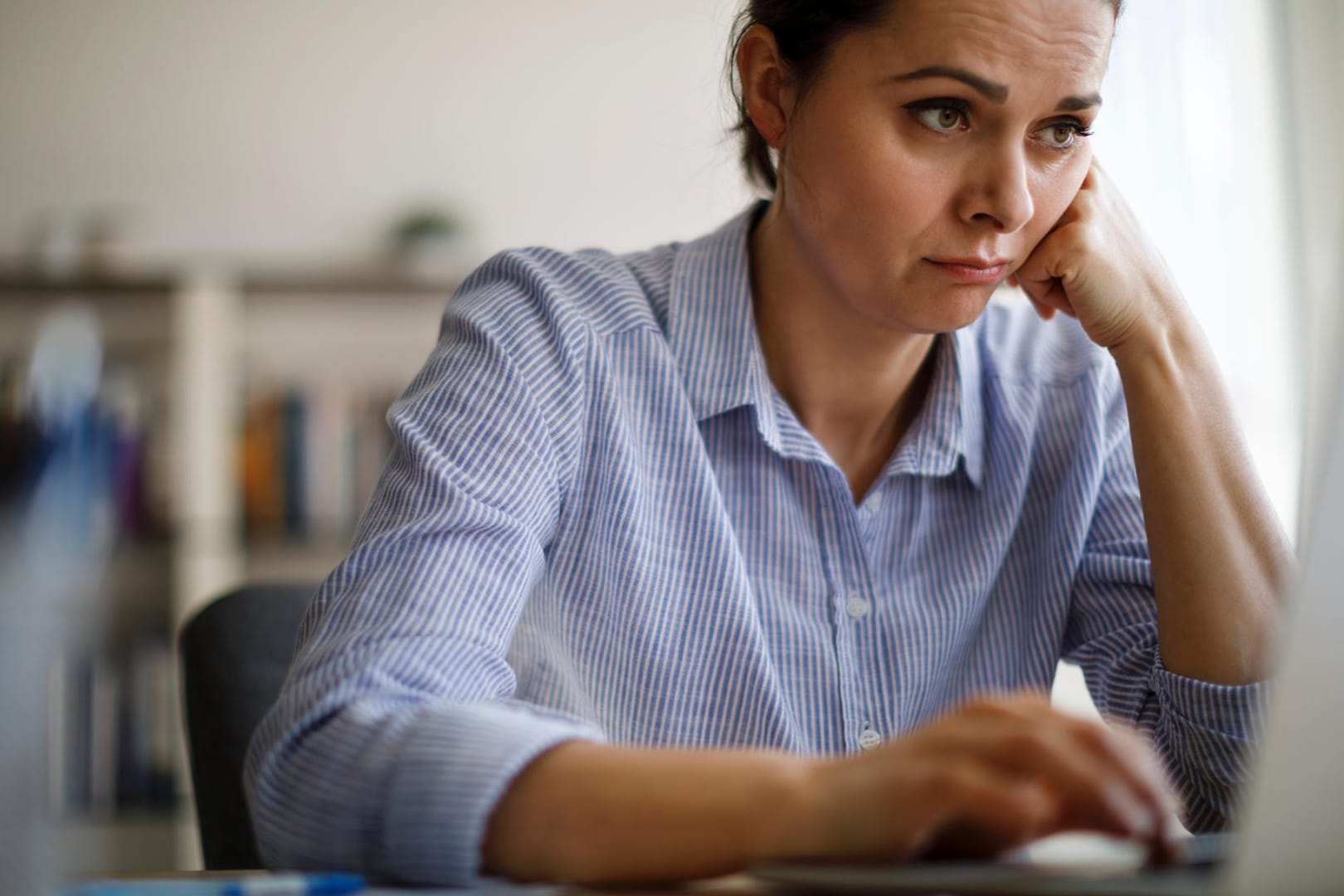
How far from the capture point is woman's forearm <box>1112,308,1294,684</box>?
1015 mm

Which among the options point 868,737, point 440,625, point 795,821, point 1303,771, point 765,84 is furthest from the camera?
point 765,84

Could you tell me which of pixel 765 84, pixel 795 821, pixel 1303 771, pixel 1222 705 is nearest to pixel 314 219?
pixel 765 84

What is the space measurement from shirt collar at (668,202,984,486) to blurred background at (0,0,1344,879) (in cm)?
125

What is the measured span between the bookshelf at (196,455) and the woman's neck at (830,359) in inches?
79.3

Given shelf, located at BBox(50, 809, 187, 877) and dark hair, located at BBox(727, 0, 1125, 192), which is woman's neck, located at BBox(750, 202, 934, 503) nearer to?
dark hair, located at BBox(727, 0, 1125, 192)

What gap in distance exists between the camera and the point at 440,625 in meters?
0.78

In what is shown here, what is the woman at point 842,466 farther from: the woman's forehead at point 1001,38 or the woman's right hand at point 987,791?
the woman's right hand at point 987,791

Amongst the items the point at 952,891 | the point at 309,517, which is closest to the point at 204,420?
the point at 309,517

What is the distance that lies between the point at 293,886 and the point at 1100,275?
89 centimetres

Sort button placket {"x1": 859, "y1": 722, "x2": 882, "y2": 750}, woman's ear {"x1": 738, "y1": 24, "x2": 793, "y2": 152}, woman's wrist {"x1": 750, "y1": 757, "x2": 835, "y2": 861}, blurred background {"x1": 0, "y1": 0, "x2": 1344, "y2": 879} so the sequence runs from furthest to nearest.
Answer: blurred background {"x1": 0, "y1": 0, "x2": 1344, "y2": 879} < woman's ear {"x1": 738, "y1": 24, "x2": 793, "y2": 152} < button placket {"x1": 859, "y1": 722, "x2": 882, "y2": 750} < woman's wrist {"x1": 750, "y1": 757, "x2": 835, "y2": 861}

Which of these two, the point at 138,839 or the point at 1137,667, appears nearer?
the point at 1137,667

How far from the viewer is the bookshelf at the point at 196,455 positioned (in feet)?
9.37

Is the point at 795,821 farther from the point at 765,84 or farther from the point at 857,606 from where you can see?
the point at 765,84

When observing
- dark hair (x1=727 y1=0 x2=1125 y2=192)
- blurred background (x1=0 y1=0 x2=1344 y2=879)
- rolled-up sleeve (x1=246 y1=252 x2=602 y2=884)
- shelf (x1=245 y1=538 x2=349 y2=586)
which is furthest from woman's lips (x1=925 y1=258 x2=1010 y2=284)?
shelf (x1=245 y1=538 x2=349 y2=586)
